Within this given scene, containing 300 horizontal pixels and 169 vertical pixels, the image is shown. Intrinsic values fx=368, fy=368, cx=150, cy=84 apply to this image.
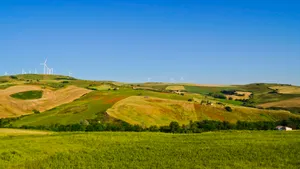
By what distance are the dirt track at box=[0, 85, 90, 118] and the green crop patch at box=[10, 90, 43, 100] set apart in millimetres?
2228

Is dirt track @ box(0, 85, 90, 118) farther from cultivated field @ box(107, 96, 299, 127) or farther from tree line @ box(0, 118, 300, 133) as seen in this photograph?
cultivated field @ box(107, 96, 299, 127)

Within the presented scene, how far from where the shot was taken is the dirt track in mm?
138875

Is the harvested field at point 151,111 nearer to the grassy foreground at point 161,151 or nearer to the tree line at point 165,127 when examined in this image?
the tree line at point 165,127

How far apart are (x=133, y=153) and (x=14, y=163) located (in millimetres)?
11776

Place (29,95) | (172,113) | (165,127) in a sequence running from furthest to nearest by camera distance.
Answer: (29,95) < (172,113) < (165,127)

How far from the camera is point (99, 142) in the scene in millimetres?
45156

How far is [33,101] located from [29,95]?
10.2 m

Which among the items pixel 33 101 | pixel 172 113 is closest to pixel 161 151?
pixel 172 113

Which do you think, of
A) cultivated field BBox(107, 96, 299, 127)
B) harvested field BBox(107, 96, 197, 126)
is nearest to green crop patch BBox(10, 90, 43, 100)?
harvested field BBox(107, 96, 197, 126)

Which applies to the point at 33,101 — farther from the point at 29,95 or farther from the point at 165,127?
the point at 165,127

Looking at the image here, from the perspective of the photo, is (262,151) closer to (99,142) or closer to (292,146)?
(292,146)

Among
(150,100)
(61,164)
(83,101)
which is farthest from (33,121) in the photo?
(61,164)

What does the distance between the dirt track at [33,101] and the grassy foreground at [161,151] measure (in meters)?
96.6

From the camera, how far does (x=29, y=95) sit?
16175cm
